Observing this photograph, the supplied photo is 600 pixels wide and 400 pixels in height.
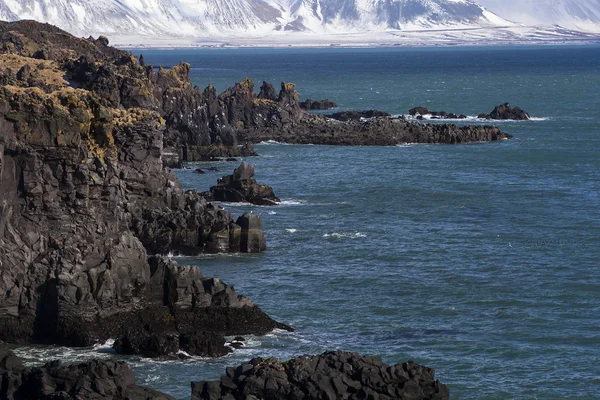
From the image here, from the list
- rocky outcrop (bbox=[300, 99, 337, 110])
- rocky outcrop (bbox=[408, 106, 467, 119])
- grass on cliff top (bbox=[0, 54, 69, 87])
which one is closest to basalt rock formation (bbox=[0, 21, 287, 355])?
grass on cliff top (bbox=[0, 54, 69, 87])

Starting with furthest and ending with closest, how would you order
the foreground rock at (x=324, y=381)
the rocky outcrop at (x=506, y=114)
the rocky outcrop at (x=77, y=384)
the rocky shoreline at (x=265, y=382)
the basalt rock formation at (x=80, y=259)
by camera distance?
1. the rocky outcrop at (x=506, y=114)
2. the basalt rock formation at (x=80, y=259)
3. the foreground rock at (x=324, y=381)
4. the rocky shoreline at (x=265, y=382)
5. the rocky outcrop at (x=77, y=384)

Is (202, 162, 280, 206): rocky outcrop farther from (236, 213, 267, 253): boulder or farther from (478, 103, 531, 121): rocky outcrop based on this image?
(478, 103, 531, 121): rocky outcrop

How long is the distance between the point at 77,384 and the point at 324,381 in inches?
296

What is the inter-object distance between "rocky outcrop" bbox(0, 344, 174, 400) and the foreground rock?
2.00 m

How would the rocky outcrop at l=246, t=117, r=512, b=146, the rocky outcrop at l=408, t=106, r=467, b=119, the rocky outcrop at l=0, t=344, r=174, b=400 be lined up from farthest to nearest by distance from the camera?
the rocky outcrop at l=408, t=106, r=467, b=119 → the rocky outcrop at l=246, t=117, r=512, b=146 → the rocky outcrop at l=0, t=344, r=174, b=400

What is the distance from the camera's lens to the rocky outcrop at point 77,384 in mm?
37000

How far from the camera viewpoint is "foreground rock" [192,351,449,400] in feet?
123

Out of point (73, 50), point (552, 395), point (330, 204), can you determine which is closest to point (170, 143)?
point (330, 204)

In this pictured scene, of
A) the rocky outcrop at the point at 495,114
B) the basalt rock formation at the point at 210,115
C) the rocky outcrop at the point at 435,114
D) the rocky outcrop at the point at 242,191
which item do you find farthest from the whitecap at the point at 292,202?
the rocky outcrop at the point at 435,114

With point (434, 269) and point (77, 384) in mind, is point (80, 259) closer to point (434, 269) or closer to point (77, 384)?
point (77, 384)

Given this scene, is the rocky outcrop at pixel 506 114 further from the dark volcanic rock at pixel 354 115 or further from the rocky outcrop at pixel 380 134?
the rocky outcrop at pixel 380 134

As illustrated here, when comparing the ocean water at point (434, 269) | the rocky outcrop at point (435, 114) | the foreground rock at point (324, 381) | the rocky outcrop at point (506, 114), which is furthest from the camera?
the rocky outcrop at point (435, 114)

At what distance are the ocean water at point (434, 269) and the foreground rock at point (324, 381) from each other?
9.92ft

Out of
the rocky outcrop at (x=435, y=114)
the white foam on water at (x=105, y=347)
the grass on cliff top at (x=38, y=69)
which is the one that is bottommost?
the white foam on water at (x=105, y=347)
